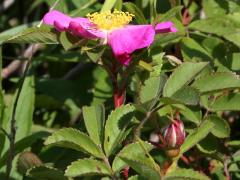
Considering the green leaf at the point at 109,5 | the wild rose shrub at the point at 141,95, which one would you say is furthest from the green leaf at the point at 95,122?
the green leaf at the point at 109,5

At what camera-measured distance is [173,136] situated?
927 millimetres

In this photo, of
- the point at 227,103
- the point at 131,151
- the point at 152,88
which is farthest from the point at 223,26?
the point at 131,151

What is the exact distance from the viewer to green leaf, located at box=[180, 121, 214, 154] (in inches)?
37.8

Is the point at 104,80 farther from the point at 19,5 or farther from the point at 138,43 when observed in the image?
the point at 19,5

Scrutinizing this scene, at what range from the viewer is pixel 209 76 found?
38.2 inches

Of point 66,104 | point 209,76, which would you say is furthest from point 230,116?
point 209,76

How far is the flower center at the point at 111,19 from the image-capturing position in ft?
3.31

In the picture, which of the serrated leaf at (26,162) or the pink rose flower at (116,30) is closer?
the pink rose flower at (116,30)

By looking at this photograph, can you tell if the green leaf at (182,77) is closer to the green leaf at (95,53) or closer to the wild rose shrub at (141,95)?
the wild rose shrub at (141,95)

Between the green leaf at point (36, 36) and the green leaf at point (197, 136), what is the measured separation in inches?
10.0

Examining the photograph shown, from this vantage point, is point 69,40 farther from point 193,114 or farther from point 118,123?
point 193,114

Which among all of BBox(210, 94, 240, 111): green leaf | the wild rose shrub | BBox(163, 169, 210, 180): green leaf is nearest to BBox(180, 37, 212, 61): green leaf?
the wild rose shrub

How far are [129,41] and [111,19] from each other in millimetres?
95

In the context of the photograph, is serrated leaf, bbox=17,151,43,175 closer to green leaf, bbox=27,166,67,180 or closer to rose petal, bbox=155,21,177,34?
green leaf, bbox=27,166,67,180
